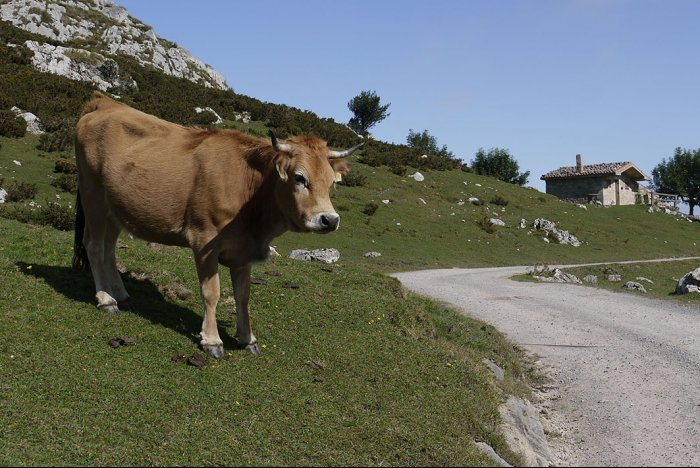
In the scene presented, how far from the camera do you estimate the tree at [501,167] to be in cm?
10406

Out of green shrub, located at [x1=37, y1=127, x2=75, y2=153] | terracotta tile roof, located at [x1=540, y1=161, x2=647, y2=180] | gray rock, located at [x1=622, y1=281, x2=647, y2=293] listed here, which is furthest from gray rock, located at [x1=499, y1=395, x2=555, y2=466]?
terracotta tile roof, located at [x1=540, y1=161, x2=647, y2=180]

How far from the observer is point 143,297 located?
1073cm

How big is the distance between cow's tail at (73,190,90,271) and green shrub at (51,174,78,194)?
20.6 metres

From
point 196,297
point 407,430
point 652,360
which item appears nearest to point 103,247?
point 196,297

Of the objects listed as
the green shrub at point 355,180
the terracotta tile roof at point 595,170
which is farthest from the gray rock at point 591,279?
the terracotta tile roof at point 595,170

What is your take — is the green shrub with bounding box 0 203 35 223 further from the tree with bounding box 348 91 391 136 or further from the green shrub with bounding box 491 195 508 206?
the tree with bounding box 348 91 391 136

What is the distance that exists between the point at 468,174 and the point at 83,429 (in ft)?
189

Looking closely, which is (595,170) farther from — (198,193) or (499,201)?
(198,193)

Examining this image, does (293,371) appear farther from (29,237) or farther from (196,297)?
(29,237)

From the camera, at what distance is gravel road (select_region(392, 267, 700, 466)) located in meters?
2.90

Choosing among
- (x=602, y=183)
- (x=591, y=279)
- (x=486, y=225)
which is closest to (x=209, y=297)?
(x=591, y=279)

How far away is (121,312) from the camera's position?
954cm

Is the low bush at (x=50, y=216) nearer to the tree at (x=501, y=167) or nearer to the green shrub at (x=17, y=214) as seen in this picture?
the green shrub at (x=17, y=214)

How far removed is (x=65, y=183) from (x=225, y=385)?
2637 cm
